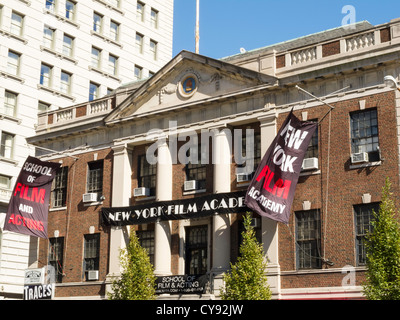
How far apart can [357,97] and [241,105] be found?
19.5 ft

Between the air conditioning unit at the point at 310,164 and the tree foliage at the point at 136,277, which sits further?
the tree foliage at the point at 136,277

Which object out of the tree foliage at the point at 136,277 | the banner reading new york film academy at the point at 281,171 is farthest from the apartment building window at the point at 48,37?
the banner reading new york film academy at the point at 281,171

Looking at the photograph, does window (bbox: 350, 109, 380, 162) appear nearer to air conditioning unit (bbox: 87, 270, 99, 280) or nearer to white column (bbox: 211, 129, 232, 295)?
white column (bbox: 211, 129, 232, 295)

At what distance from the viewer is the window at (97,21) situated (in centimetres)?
5400

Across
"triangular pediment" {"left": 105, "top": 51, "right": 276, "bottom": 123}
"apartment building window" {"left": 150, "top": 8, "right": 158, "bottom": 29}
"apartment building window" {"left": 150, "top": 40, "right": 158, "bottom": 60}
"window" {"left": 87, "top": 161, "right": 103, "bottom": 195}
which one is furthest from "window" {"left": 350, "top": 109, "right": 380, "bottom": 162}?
"apartment building window" {"left": 150, "top": 8, "right": 158, "bottom": 29}

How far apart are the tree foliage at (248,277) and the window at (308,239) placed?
178cm

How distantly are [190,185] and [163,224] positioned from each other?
2400mm

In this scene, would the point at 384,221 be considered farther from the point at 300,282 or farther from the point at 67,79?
the point at 67,79

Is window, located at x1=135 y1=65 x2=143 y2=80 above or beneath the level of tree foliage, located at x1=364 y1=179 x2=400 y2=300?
above

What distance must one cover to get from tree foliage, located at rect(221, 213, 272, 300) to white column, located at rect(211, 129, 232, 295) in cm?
222

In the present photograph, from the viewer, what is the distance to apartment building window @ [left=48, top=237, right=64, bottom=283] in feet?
121

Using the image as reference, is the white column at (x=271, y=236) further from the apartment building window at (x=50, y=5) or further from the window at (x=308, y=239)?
the apartment building window at (x=50, y=5)

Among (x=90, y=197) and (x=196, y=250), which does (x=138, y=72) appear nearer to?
(x=90, y=197)
